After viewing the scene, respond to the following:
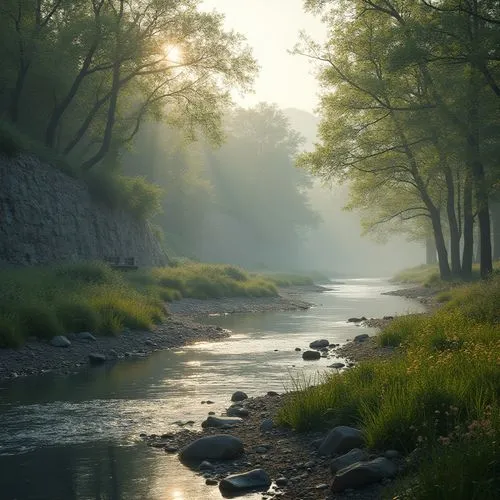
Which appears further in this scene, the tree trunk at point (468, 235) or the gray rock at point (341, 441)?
the tree trunk at point (468, 235)

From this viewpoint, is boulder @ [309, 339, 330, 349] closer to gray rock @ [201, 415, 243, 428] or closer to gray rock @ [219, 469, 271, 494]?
gray rock @ [201, 415, 243, 428]

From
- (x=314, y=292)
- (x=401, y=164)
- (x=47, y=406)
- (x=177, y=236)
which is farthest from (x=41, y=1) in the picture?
(x=177, y=236)

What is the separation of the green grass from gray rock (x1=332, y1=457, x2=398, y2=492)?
1156cm

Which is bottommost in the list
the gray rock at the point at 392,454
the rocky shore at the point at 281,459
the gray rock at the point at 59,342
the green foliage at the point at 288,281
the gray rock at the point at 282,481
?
the gray rock at the point at 282,481

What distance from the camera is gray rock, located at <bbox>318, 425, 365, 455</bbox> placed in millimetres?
8539

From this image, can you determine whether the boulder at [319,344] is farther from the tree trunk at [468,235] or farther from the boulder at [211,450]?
the tree trunk at [468,235]

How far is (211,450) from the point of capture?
9.14m

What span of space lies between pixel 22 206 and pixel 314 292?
3144 cm

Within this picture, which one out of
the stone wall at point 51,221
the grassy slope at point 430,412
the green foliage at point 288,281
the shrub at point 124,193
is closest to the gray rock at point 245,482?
the grassy slope at point 430,412

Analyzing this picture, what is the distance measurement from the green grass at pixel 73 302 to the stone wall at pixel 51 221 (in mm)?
2267

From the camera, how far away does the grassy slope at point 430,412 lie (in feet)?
20.2

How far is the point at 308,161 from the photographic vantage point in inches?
1362

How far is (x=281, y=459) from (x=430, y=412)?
2085 mm

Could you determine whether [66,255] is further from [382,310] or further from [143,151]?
[143,151]
